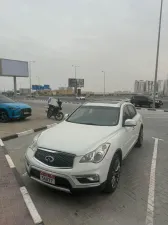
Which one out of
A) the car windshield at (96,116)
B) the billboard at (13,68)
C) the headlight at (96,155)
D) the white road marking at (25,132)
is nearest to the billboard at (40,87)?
the billboard at (13,68)

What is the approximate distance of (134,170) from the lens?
496 centimetres

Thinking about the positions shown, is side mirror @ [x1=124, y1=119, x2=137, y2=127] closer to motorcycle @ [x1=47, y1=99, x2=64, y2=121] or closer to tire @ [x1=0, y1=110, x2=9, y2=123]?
tire @ [x1=0, y1=110, x2=9, y2=123]

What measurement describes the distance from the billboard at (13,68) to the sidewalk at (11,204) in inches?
677

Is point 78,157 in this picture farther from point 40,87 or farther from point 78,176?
point 40,87

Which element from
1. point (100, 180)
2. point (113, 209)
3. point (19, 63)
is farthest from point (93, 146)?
point (19, 63)

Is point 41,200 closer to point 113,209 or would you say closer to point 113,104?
point 113,209

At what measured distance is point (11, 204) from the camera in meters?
3.45

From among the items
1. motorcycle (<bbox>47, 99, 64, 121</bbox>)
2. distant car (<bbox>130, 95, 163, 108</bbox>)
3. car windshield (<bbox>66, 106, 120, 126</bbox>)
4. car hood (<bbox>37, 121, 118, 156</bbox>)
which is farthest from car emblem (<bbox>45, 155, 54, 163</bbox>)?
distant car (<bbox>130, 95, 163, 108</bbox>)

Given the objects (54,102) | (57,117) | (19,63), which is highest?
(19,63)

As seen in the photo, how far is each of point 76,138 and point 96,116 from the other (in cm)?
138

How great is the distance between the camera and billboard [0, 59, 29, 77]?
65.6ft

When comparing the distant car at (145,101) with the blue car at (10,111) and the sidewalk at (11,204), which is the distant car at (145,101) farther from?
the sidewalk at (11,204)

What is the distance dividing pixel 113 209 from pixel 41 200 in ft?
3.86

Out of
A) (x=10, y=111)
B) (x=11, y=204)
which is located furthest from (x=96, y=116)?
(x=10, y=111)
